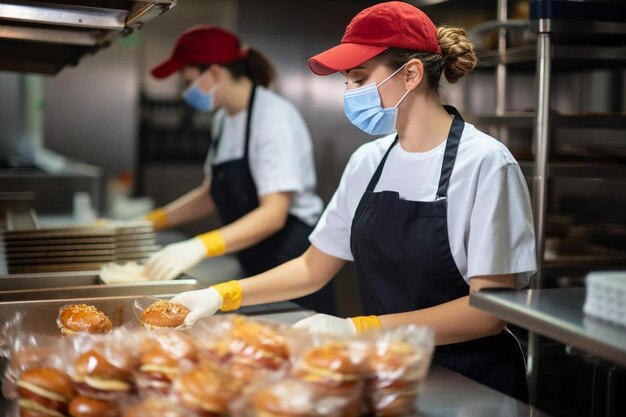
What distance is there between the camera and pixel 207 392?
116 cm

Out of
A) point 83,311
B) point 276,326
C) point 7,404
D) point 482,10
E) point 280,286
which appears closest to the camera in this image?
point 276,326

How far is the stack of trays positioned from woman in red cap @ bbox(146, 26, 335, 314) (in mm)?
280

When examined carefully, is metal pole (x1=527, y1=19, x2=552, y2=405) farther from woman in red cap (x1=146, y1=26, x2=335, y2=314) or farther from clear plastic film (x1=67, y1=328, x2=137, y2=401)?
clear plastic film (x1=67, y1=328, x2=137, y2=401)

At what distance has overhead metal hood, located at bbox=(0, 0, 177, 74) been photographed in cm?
203

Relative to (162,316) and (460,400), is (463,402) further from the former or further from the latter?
(162,316)

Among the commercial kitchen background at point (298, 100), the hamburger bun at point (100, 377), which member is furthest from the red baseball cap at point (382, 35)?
the commercial kitchen background at point (298, 100)

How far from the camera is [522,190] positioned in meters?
1.84

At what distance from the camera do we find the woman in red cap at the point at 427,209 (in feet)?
5.89

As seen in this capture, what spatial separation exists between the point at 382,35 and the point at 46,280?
137 cm

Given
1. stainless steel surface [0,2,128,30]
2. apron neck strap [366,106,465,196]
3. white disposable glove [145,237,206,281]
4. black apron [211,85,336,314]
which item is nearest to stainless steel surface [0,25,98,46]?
stainless steel surface [0,2,128,30]

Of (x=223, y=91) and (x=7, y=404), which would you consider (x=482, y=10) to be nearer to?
(x=223, y=91)

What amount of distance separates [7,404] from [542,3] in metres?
2.15

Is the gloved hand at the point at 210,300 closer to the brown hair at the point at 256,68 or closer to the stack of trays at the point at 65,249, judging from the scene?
the stack of trays at the point at 65,249

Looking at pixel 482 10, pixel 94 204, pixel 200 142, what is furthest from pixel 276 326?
pixel 200 142
